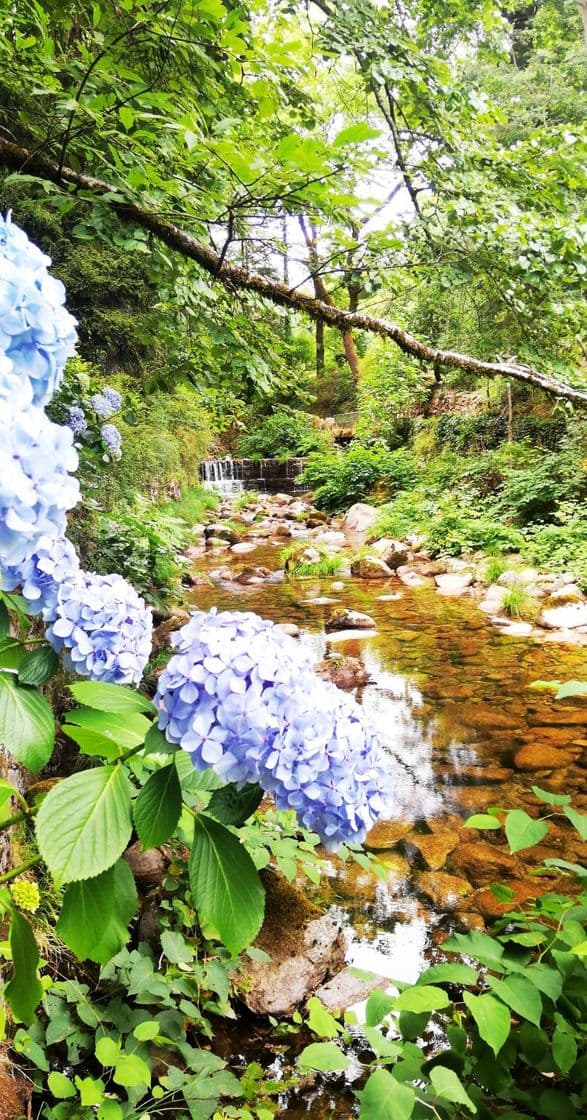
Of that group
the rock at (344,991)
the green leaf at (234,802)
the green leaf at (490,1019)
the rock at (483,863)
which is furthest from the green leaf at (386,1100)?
the rock at (483,863)

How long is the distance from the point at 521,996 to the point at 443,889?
1517mm

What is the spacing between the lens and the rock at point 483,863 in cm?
275

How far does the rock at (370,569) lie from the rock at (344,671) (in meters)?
3.57

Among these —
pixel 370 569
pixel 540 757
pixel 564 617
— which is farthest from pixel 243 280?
pixel 370 569

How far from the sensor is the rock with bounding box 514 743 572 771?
12.1 feet

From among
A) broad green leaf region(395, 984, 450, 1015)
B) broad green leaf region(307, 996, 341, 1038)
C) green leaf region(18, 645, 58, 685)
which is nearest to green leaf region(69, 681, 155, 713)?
green leaf region(18, 645, 58, 685)

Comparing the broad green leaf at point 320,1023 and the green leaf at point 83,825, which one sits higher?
the green leaf at point 83,825

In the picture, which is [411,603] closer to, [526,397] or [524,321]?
[524,321]

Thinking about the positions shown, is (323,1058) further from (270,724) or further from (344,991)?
(344,991)

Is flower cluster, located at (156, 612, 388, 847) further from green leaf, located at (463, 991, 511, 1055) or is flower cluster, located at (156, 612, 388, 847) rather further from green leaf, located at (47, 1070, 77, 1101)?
green leaf, located at (47, 1070, 77, 1101)

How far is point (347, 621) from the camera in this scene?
6.27m

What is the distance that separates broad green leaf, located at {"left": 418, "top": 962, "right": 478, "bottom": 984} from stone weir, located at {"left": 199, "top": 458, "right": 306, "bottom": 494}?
14.9m

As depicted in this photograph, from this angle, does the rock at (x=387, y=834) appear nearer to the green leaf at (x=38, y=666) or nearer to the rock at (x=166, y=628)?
the rock at (x=166, y=628)

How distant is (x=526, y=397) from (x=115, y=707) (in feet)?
36.5
